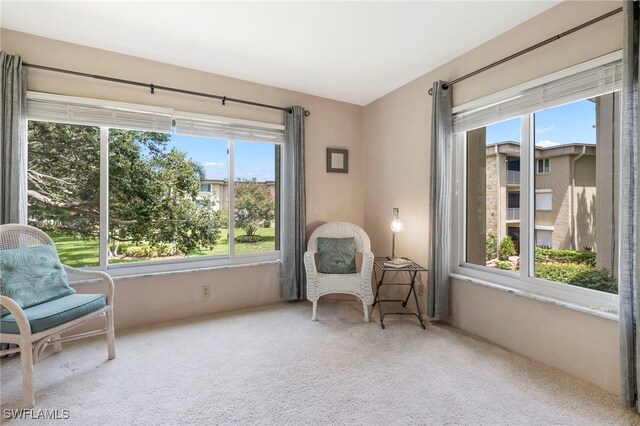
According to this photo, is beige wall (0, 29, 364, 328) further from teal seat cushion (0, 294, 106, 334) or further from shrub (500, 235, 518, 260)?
shrub (500, 235, 518, 260)

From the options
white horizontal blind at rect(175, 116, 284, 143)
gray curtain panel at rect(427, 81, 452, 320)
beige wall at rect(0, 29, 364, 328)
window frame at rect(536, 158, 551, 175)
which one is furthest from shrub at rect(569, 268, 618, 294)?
white horizontal blind at rect(175, 116, 284, 143)

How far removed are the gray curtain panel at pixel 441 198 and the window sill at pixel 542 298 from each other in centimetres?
17

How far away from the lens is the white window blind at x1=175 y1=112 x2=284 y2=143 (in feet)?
9.70

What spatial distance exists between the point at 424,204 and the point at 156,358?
273 centimetres

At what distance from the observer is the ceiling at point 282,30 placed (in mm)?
2049

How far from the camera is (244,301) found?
10.8ft

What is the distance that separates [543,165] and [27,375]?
11.9ft

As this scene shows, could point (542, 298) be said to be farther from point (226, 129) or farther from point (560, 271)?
point (226, 129)

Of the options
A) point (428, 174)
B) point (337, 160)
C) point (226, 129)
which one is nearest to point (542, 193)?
point (428, 174)

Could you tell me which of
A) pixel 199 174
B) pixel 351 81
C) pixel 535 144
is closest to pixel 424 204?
pixel 535 144

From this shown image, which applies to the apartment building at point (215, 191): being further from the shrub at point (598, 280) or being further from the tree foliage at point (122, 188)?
the shrub at point (598, 280)

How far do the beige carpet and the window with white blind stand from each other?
865 millimetres

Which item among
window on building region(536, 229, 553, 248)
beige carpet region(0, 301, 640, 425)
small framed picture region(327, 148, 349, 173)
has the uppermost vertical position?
small framed picture region(327, 148, 349, 173)

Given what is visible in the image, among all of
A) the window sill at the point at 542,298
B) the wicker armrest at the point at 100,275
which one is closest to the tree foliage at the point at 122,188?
the wicker armrest at the point at 100,275
